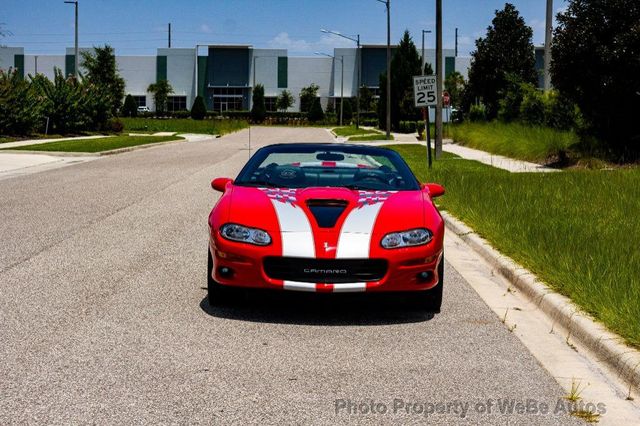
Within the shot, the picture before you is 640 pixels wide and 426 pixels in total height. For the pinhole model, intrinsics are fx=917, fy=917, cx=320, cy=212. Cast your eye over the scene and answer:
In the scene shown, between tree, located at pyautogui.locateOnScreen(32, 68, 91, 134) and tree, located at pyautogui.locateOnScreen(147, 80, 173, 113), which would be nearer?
tree, located at pyautogui.locateOnScreen(32, 68, 91, 134)

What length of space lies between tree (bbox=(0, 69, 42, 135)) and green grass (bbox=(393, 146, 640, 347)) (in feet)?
79.7

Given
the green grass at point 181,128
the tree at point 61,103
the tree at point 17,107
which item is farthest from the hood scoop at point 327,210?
the green grass at point 181,128

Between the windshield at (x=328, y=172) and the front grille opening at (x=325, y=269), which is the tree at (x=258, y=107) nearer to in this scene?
the windshield at (x=328, y=172)

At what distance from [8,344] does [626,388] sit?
392cm

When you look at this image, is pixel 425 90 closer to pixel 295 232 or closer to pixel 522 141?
pixel 522 141

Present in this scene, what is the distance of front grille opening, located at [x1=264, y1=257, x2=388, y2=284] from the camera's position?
673 centimetres

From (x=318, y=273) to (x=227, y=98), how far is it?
358 feet

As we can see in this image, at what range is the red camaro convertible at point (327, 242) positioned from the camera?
6.76m

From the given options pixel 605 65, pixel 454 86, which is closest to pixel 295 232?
pixel 605 65

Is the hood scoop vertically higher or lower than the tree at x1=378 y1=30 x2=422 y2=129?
lower

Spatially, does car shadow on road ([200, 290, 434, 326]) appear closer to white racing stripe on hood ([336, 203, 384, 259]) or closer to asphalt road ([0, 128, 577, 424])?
asphalt road ([0, 128, 577, 424])

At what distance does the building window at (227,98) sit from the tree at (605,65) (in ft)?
299

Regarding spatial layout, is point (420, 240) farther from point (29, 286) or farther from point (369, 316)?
point (29, 286)

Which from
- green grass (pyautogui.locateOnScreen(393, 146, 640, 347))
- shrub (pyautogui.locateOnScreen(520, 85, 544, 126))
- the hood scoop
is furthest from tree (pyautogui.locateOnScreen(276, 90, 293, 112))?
the hood scoop
